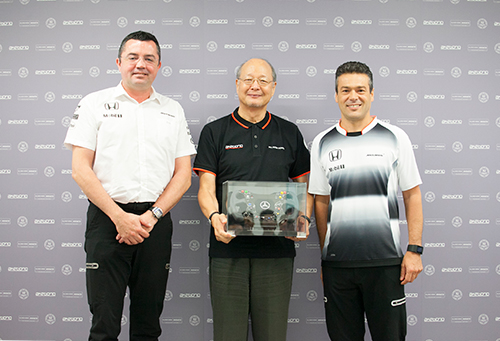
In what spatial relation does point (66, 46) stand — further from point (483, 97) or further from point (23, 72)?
point (483, 97)

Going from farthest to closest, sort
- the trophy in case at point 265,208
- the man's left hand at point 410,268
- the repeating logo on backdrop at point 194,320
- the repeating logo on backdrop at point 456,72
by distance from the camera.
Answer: the repeating logo on backdrop at point 456,72
the repeating logo on backdrop at point 194,320
the man's left hand at point 410,268
the trophy in case at point 265,208

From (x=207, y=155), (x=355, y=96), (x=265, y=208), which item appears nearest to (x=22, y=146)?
(x=207, y=155)

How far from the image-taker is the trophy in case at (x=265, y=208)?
176cm

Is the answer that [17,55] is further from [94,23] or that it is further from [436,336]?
[436,336]

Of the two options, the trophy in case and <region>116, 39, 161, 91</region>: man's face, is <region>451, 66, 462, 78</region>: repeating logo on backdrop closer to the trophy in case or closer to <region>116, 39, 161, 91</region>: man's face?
the trophy in case

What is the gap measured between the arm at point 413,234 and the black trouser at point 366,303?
5 cm

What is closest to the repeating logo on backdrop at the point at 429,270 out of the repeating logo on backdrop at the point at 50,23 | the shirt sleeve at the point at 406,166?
the shirt sleeve at the point at 406,166

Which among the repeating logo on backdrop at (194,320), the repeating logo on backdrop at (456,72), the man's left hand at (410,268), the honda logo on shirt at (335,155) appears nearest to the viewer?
the man's left hand at (410,268)

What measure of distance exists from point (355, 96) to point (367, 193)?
575 mm

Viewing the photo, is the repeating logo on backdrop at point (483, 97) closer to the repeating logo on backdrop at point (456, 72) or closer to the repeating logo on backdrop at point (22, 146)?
the repeating logo on backdrop at point (456, 72)

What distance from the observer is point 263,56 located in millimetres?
2629

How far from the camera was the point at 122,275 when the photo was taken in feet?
6.14

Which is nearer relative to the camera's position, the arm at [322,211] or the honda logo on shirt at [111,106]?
the honda logo on shirt at [111,106]

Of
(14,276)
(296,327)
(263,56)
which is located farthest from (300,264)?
(14,276)
